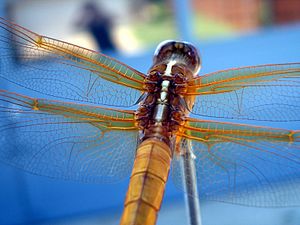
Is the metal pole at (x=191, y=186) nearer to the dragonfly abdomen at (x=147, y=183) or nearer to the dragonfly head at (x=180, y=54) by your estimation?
the dragonfly abdomen at (x=147, y=183)

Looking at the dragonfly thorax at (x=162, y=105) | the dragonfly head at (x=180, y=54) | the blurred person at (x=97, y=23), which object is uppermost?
the blurred person at (x=97, y=23)

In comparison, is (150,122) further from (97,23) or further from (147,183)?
(97,23)

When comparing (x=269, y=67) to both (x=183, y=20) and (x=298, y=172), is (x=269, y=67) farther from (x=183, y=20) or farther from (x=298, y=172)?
(x=183, y=20)

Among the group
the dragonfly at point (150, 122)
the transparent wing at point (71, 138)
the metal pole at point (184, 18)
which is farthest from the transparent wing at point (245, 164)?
the metal pole at point (184, 18)

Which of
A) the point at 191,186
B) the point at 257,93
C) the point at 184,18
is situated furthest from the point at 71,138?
the point at 184,18

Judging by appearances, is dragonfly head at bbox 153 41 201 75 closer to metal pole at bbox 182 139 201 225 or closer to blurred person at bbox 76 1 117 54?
metal pole at bbox 182 139 201 225
